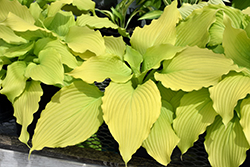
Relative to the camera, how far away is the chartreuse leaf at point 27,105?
714 millimetres

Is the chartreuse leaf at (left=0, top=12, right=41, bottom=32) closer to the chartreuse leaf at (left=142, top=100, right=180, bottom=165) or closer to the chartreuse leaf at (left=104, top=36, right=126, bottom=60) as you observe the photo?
the chartreuse leaf at (left=104, top=36, right=126, bottom=60)

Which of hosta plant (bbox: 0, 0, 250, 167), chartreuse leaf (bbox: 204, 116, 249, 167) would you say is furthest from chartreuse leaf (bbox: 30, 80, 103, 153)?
chartreuse leaf (bbox: 204, 116, 249, 167)

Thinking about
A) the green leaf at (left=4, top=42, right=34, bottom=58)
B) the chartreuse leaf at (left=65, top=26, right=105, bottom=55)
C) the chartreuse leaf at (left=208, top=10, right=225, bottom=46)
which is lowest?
the green leaf at (left=4, top=42, right=34, bottom=58)

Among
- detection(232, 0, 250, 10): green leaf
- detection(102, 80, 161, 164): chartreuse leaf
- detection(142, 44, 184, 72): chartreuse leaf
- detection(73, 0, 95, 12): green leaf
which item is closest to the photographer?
detection(102, 80, 161, 164): chartreuse leaf

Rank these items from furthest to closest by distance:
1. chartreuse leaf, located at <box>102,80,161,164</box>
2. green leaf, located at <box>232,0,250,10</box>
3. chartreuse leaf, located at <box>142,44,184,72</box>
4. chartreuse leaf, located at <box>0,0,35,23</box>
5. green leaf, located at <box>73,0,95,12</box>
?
green leaf, located at <box>232,0,250,10</box> < green leaf, located at <box>73,0,95,12</box> < chartreuse leaf, located at <box>0,0,35,23</box> < chartreuse leaf, located at <box>142,44,184,72</box> < chartreuse leaf, located at <box>102,80,161,164</box>

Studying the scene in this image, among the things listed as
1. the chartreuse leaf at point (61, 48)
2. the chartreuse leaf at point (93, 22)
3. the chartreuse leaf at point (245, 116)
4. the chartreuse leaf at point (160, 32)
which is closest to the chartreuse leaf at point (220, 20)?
the chartreuse leaf at point (160, 32)


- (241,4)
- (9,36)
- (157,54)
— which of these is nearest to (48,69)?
(9,36)

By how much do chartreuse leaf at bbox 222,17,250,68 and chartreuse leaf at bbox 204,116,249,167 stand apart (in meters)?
0.20

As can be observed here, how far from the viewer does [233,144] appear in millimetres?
651

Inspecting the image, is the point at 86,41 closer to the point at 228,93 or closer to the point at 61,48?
the point at 61,48

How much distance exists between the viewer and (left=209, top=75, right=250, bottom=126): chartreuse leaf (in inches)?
24.3

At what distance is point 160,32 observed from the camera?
0.79 m

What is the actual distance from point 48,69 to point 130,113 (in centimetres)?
31

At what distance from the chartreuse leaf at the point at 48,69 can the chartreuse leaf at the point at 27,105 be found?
0.14ft
